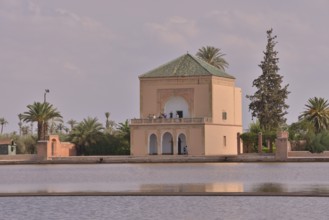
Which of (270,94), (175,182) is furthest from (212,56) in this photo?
(175,182)

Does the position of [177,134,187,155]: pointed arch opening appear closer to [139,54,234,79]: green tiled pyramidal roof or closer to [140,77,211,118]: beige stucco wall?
[140,77,211,118]: beige stucco wall

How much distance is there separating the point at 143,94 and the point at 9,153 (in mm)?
12811

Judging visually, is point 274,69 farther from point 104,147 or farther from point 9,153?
point 9,153

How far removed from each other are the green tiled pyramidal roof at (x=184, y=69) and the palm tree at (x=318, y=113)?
6759 mm

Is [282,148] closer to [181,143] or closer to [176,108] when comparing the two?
[181,143]

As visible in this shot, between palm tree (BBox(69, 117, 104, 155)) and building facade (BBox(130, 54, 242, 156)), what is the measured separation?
14.5 ft

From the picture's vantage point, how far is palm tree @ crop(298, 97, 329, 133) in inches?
2618

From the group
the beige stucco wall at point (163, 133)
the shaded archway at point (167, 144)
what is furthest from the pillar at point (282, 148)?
the shaded archway at point (167, 144)

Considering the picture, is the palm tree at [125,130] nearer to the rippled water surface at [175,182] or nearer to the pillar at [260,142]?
the pillar at [260,142]
